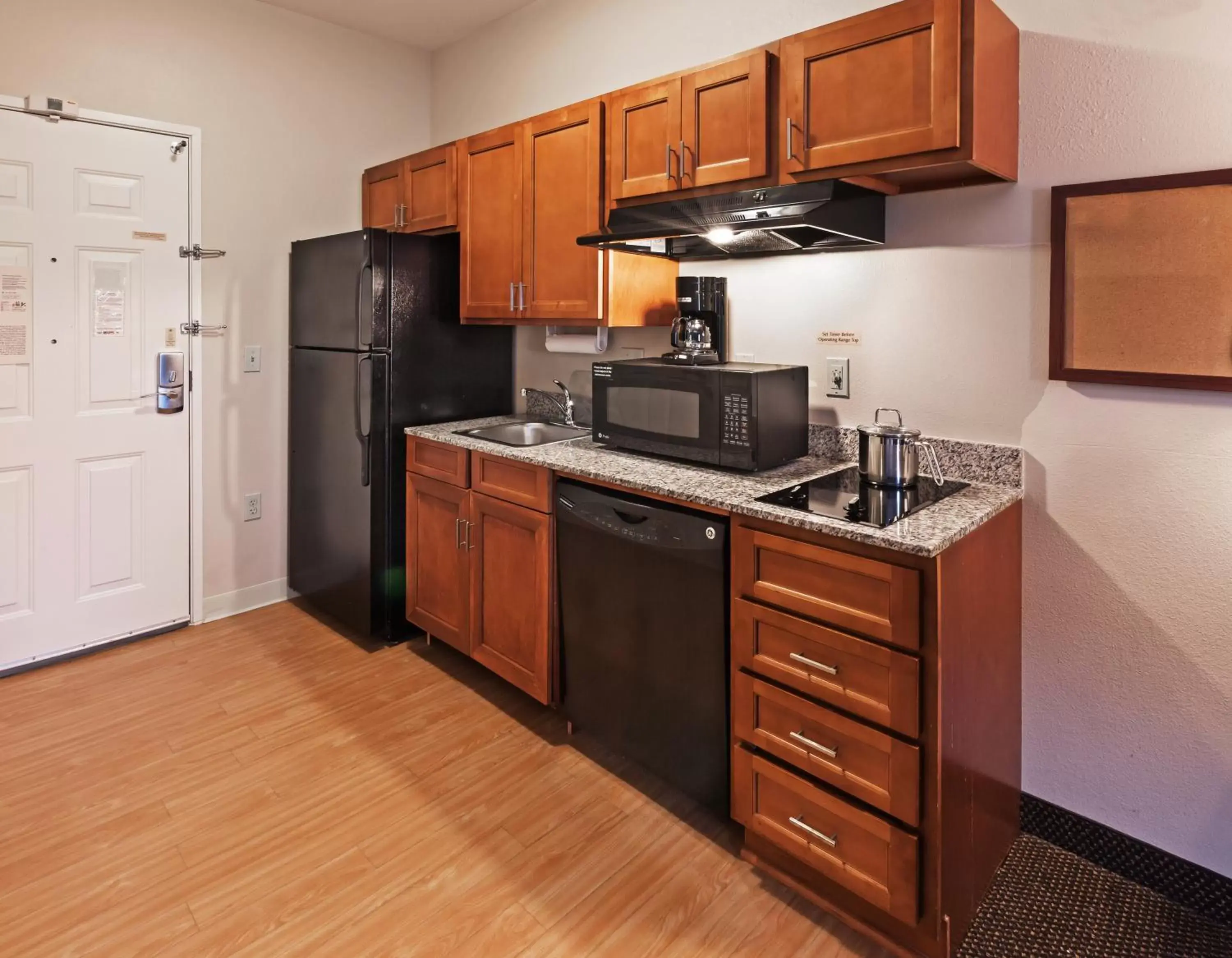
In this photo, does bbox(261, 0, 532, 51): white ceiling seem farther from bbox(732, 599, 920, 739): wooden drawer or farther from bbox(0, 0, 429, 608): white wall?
bbox(732, 599, 920, 739): wooden drawer

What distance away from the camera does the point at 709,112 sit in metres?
2.12

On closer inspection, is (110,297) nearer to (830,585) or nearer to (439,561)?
(439,561)

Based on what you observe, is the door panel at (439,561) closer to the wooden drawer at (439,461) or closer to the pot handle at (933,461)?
the wooden drawer at (439,461)

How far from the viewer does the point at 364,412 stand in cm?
296

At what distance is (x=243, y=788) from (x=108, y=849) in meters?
0.34

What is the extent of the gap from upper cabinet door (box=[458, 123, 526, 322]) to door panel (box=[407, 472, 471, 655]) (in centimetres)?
73

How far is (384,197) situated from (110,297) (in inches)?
48.4

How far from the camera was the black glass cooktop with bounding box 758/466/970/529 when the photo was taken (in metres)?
1.67

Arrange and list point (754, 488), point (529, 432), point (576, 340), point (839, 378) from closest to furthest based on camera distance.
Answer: point (754, 488)
point (839, 378)
point (576, 340)
point (529, 432)

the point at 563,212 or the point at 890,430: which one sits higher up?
the point at 563,212

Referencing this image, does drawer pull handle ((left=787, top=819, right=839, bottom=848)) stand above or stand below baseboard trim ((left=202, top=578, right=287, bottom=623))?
below

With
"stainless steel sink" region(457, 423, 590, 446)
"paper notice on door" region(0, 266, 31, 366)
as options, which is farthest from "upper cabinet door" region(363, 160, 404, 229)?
"paper notice on door" region(0, 266, 31, 366)

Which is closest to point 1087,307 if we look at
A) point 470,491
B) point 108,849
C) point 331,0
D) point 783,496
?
point 783,496

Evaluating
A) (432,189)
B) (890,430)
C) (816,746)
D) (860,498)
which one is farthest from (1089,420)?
(432,189)
